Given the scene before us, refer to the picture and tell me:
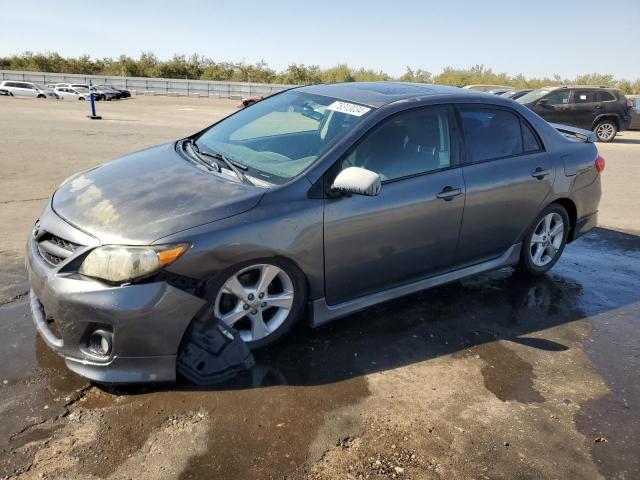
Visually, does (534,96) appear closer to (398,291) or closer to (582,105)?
(582,105)

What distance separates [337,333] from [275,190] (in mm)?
1148

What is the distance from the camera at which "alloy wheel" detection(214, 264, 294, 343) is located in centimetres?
301

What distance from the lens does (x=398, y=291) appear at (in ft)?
12.0

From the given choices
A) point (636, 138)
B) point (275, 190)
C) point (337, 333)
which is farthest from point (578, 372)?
point (636, 138)

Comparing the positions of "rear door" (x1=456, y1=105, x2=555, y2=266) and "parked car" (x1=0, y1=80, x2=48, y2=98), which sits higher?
"rear door" (x1=456, y1=105, x2=555, y2=266)

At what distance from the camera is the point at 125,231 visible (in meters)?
2.71

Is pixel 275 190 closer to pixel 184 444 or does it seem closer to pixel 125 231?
pixel 125 231

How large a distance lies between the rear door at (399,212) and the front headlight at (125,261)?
100cm

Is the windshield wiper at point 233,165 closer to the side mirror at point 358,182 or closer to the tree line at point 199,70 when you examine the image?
the side mirror at point 358,182

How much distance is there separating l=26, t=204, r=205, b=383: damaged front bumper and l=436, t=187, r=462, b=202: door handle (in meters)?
1.84

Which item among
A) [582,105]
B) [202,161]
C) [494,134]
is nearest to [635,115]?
[582,105]

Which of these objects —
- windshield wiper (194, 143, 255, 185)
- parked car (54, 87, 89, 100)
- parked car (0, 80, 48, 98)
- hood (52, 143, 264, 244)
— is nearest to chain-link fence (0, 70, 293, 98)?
parked car (54, 87, 89, 100)

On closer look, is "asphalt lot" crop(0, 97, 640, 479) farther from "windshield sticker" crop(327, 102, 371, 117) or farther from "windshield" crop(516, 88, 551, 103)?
"windshield" crop(516, 88, 551, 103)

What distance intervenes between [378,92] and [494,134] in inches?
39.6
